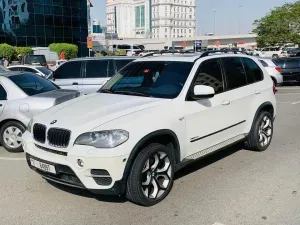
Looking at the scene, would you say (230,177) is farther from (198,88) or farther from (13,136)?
(13,136)

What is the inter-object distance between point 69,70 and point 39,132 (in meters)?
6.57

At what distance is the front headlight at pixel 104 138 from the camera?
12.8 ft

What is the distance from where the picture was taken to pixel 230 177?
204 inches

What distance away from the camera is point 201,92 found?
477 cm

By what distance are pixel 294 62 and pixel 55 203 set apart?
56.2 ft

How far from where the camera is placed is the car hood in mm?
4062

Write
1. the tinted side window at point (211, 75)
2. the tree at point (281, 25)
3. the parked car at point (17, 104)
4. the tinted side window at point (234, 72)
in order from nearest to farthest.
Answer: the tinted side window at point (211, 75) → the tinted side window at point (234, 72) → the parked car at point (17, 104) → the tree at point (281, 25)

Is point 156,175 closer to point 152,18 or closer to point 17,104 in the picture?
point 17,104

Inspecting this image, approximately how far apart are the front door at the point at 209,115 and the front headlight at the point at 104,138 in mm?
1036

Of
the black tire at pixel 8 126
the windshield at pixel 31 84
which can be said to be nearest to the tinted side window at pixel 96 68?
the windshield at pixel 31 84

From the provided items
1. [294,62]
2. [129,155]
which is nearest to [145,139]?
[129,155]

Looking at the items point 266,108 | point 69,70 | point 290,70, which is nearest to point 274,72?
point 290,70

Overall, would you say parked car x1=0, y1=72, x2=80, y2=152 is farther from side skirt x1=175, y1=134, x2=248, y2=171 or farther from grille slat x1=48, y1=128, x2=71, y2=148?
side skirt x1=175, y1=134, x2=248, y2=171

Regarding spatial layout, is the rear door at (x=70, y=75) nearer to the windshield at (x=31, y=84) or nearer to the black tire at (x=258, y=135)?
the windshield at (x=31, y=84)
